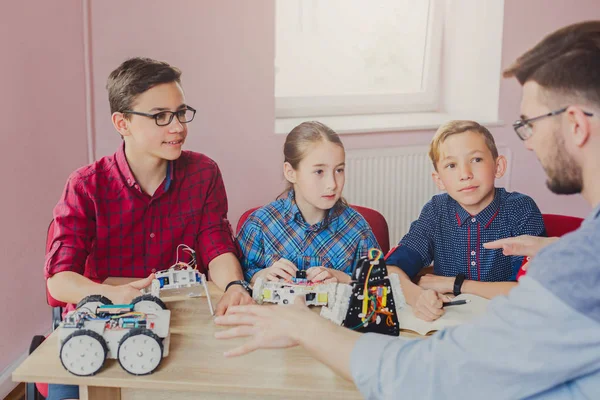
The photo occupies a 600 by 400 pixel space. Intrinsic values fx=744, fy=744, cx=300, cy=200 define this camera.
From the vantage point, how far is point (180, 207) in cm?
247

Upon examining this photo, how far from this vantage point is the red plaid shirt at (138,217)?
2.31 meters

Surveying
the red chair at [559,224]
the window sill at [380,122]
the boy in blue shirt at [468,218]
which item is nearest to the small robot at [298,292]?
the boy in blue shirt at [468,218]

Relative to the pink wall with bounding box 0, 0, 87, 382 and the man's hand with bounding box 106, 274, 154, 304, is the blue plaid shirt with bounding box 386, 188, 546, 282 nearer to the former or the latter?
the man's hand with bounding box 106, 274, 154, 304

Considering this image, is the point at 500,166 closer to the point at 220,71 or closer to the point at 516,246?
the point at 516,246

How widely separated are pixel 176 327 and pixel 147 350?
257mm

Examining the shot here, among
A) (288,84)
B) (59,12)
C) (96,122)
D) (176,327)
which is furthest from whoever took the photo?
(288,84)

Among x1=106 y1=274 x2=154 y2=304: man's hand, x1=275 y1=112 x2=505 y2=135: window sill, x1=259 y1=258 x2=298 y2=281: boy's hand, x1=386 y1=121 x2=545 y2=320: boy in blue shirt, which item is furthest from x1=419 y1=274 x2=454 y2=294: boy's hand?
x1=275 y1=112 x2=505 y2=135: window sill

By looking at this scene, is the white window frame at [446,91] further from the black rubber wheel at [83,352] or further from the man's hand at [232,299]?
the black rubber wheel at [83,352]

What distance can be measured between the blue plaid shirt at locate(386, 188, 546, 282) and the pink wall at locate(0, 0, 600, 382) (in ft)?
5.12

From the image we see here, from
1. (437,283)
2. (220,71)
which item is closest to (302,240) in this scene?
(437,283)

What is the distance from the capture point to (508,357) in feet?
3.92

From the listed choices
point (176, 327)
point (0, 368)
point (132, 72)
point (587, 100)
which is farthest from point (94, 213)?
point (587, 100)

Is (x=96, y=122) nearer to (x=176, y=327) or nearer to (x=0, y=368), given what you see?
(x=0, y=368)

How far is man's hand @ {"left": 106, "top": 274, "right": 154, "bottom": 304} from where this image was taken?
1939mm
